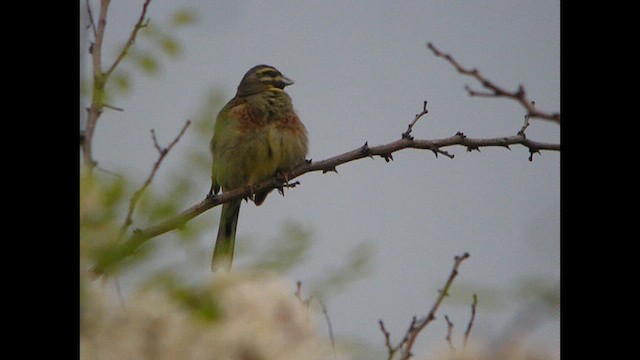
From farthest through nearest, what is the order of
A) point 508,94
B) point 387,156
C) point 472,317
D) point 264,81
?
point 264,81 < point 387,156 < point 472,317 < point 508,94

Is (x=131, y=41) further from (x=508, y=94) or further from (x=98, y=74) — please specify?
(x=508, y=94)

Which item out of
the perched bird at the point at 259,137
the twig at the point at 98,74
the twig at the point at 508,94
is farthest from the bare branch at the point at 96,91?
the perched bird at the point at 259,137

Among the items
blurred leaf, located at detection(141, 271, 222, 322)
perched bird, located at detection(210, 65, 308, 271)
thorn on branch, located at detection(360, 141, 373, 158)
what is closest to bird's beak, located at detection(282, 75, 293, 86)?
perched bird, located at detection(210, 65, 308, 271)

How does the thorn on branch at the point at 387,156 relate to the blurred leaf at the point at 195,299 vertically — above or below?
above

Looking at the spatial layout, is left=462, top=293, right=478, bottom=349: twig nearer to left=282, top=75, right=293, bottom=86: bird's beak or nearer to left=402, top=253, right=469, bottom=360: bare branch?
left=402, top=253, right=469, bottom=360: bare branch

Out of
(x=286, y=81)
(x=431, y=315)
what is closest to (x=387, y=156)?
Result: (x=431, y=315)

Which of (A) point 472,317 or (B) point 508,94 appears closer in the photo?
(B) point 508,94

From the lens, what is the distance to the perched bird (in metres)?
5.13

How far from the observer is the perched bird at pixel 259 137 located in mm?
5129

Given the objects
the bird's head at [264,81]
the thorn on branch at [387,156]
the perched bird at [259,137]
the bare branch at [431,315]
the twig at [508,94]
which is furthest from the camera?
the bird's head at [264,81]

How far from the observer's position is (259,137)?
528 centimetres

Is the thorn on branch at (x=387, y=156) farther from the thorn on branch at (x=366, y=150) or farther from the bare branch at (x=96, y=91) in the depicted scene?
the bare branch at (x=96, y=91)
